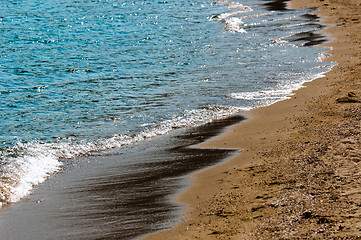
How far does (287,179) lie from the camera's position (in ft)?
20.0

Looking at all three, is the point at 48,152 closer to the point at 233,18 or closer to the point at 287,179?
the point at 287,179

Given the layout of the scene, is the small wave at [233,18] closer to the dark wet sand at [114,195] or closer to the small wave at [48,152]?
the small wave at [48,152]

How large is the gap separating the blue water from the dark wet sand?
431 millimetres

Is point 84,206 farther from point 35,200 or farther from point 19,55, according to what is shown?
point 19,55

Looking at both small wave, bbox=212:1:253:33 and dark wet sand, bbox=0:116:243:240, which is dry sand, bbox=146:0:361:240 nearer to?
dark wet sand, bbox=0:116:243:240

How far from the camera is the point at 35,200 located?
22.2ft

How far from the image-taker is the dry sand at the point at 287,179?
5.00 meters

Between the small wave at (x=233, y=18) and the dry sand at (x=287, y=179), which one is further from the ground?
the small wave at (x=233, y=18)

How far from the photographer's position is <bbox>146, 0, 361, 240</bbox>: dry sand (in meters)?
5.00

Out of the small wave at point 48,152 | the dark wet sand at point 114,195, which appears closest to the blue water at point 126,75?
the small wave at point 48,152

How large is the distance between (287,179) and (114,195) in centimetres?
235

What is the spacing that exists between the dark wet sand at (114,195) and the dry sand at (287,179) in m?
0.35

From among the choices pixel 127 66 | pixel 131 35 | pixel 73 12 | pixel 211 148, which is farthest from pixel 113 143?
pixel 73 12

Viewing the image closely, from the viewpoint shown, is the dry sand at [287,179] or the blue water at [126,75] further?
the blue water at [126,75]
